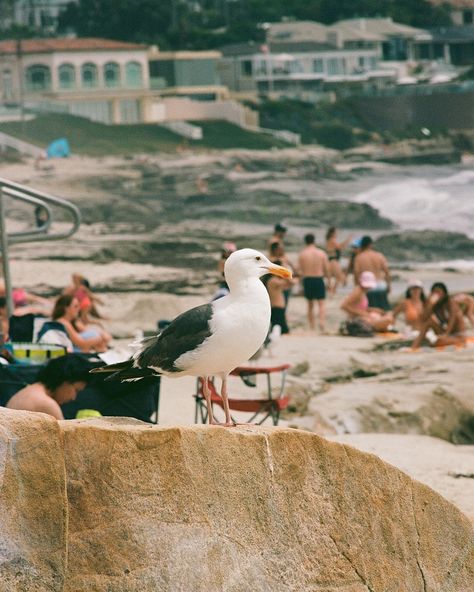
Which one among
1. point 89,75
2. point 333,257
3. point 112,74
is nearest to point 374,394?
point 333,257

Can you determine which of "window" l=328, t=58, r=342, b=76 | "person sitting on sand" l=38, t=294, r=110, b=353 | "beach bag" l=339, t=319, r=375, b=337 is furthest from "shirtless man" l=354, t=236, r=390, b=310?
"window" l=328, t=58, r=342, b=76

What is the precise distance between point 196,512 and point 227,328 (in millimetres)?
540

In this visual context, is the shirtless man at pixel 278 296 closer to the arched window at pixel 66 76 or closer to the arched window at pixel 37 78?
the arched window at pixel 37 78

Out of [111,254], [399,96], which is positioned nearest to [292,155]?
[399,96]

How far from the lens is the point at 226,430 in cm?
392

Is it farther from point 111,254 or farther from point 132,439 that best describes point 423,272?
point 132,439

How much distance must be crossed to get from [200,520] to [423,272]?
22438mm

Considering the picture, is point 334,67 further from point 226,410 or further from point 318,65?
point 226,410

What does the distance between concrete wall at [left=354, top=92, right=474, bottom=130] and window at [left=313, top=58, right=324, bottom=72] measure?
3491mm

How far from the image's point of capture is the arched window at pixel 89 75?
52219mm

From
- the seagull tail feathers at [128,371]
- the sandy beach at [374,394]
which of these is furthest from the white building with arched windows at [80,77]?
the seagull tail feathers at [128,371]

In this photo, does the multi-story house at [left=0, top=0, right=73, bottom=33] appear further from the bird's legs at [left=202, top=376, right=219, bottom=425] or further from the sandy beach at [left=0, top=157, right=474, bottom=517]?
the bird's legs at [left=202, top=376, right=219, bottom=425]

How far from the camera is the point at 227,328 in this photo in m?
4.06

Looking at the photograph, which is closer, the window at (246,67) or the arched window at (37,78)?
the arched window at (37,78)
